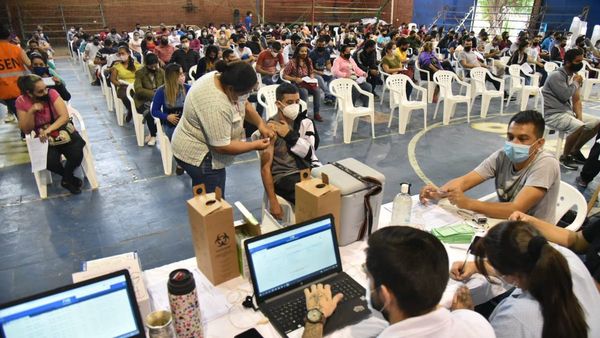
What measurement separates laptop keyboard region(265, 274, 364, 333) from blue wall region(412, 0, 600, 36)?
20821mm

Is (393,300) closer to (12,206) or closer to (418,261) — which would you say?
(418,261)

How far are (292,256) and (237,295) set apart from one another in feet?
0.99

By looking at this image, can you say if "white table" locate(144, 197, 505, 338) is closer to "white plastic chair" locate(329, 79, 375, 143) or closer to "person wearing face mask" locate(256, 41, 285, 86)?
"white plastic chair" locate(329, 79, 375, 143)

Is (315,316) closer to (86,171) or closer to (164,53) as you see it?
(86,171)

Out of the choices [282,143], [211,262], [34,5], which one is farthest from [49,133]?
[34,5]

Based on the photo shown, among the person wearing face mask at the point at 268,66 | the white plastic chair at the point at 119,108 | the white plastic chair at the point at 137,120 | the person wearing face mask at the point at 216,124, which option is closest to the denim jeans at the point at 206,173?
the person wearing face mask at the point at 216,124

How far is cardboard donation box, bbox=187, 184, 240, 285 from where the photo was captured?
1665mm

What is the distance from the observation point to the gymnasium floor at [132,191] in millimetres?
3217

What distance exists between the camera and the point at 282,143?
2998mm

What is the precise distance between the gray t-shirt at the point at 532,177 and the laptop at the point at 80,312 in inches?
88.5

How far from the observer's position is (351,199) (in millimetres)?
2041

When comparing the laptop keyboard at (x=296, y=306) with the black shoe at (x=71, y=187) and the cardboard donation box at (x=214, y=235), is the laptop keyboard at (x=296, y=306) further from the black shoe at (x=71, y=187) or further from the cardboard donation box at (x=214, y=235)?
the black shoe at (x=71, y=187)

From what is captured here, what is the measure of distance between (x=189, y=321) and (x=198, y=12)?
65.9ft

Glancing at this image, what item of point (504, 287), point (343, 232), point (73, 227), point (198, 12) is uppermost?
point (198, 12)
